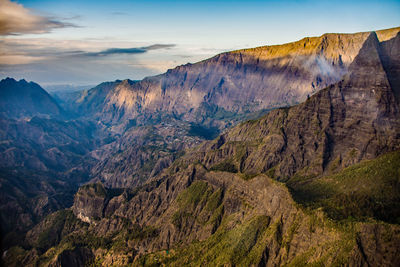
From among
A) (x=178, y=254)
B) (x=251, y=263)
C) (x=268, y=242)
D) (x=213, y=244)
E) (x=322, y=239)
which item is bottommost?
(x=178, y=254)

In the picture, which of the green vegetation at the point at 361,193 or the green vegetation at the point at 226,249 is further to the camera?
the green vegetation at the point at 226,249

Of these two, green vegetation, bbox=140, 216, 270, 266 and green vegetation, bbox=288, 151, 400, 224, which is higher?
green vegetation, bbox=288, 151, 400, 224

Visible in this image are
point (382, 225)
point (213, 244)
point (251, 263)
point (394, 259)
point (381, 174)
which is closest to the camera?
point (394, 259)

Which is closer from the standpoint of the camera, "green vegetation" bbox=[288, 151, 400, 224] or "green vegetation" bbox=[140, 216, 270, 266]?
"green vegetation" bbox=[288, 151, 400, 224]

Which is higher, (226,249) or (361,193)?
(361,193)

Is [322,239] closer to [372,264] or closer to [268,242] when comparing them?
[372,264]

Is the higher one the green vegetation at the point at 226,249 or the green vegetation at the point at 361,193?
the green vegetation at the point at 361,193

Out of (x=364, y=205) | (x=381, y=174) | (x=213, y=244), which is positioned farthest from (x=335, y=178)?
(x=213, y=244)

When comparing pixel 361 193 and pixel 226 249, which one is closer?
pixel 361 193
